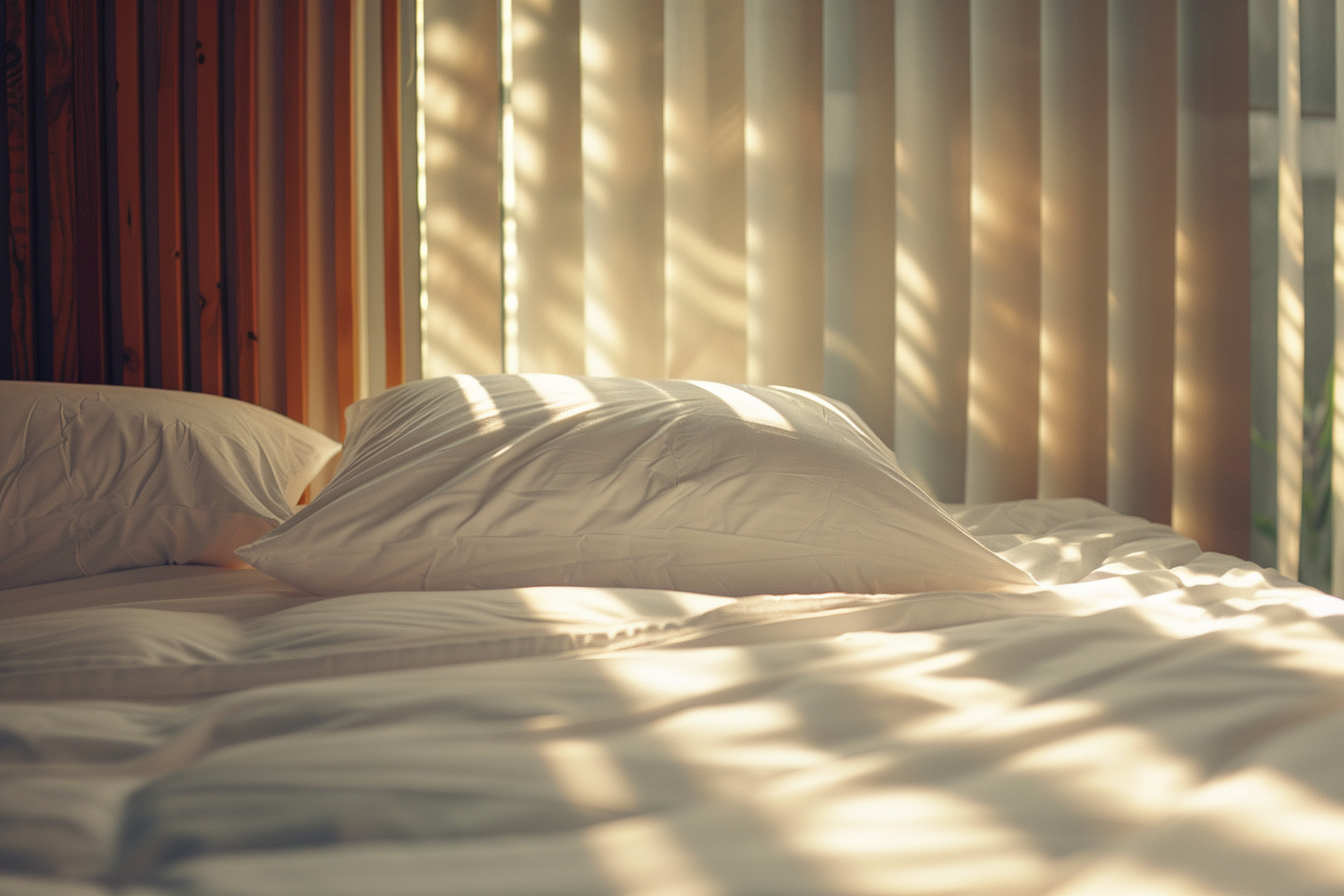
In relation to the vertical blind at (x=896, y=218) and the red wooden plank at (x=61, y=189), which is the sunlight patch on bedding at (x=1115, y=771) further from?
the red wooden plank at (x=61, y=189)

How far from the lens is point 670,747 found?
1.68 ft

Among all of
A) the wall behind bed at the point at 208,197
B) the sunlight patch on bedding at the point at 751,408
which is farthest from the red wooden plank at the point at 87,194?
the sunlight patch on bedding at the point at 751,408

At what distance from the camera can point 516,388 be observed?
3.90 feet

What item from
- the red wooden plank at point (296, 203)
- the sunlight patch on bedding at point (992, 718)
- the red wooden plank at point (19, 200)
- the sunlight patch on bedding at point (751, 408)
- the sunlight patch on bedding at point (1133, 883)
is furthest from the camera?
the red wooden plank at point (296, 203)

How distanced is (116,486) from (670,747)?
96cm

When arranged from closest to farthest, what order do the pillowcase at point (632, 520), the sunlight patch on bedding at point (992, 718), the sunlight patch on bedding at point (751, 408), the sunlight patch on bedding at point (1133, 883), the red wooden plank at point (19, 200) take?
the sunlight patch on bedding at point (1133, 883), the sunlight patch on bedding at point (992, 718), the pillowcase at point (632, 520), the sunlight patch on bedding at point (751, 408), the red wooden plank at point (19, 200)

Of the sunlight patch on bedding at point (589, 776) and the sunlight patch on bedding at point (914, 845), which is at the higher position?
the sunlight patch on bedding at point (589, 776)

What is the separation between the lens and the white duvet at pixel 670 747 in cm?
39

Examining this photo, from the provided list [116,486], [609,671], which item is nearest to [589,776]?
[609,671]

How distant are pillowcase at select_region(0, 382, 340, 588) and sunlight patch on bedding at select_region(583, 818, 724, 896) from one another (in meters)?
0.91

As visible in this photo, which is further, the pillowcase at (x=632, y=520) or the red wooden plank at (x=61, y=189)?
the red wooden plank at (x=61, y=189)

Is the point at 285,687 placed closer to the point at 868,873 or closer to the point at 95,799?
the point at 95,799

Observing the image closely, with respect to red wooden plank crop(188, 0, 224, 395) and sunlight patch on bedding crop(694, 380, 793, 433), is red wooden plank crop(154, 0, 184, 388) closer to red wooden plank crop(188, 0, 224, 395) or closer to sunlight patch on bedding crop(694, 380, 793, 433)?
red wooden plank crop(188, 0, 224, 395)

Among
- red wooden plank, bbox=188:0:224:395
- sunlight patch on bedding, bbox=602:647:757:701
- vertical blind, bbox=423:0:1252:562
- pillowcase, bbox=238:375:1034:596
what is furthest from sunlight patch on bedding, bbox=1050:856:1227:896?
red wooden plank, bbox=188:0:224:395
